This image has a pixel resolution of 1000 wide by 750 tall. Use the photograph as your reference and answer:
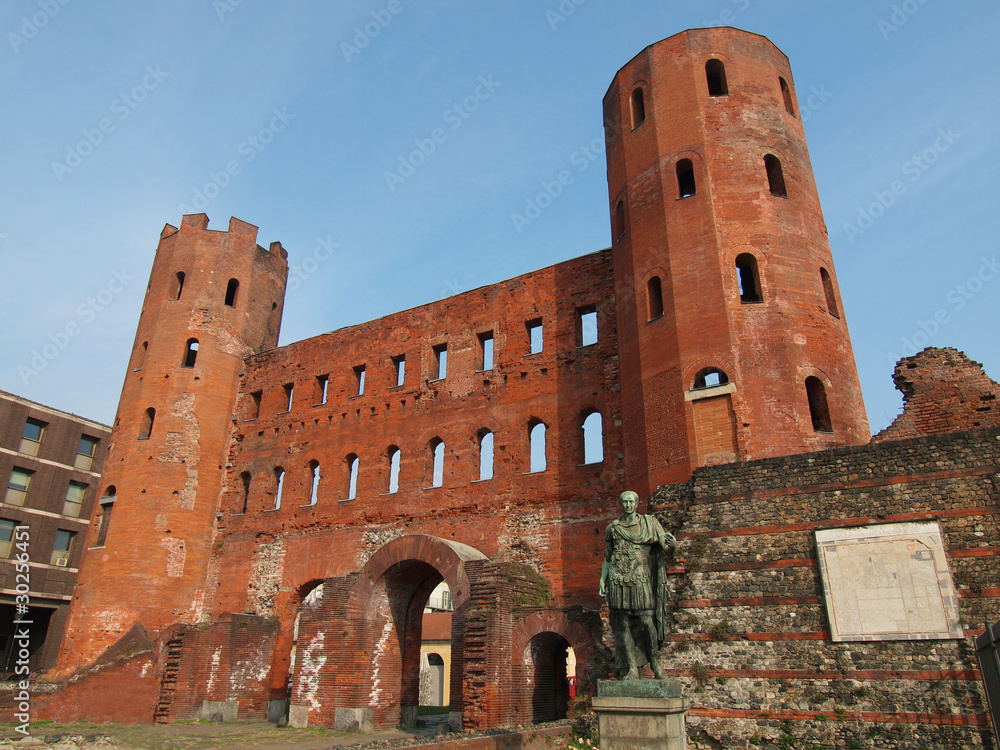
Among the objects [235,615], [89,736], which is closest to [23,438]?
[235,615]

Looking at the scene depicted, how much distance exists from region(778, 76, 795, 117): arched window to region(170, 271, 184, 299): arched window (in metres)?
19.1

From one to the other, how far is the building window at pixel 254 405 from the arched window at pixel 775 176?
16371mm


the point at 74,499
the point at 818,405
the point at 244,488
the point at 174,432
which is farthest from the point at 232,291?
the point at 818,405

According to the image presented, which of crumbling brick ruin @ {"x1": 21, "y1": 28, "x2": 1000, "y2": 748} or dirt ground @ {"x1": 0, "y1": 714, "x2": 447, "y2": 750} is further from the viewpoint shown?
Result: dirt ground @ {"x1": 0, "y1": 714, "x2": 447, "y2": 750}

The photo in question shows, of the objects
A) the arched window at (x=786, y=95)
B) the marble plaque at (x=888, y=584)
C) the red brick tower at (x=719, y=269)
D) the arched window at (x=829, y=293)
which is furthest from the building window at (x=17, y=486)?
the arched window at (x=786, y=95)

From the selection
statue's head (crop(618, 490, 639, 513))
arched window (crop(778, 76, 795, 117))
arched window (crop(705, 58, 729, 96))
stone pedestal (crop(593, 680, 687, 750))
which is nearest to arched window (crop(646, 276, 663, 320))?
arched window (crop(705, 58, 729, 96))

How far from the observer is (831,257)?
15695 mm

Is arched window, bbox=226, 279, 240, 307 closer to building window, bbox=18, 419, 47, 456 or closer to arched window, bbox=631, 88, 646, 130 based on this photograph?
building window, bbox=18, 419, 47, 456

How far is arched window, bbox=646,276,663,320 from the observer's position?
50.0 feet

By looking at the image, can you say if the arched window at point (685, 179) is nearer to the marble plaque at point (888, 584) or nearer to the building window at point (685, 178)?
the building window at point (685, 178)

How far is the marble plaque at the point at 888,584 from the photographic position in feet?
31.0

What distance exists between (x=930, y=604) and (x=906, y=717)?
145 cm

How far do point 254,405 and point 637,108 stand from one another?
15.0 metres

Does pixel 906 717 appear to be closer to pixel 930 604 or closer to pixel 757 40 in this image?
pixel 930 604
